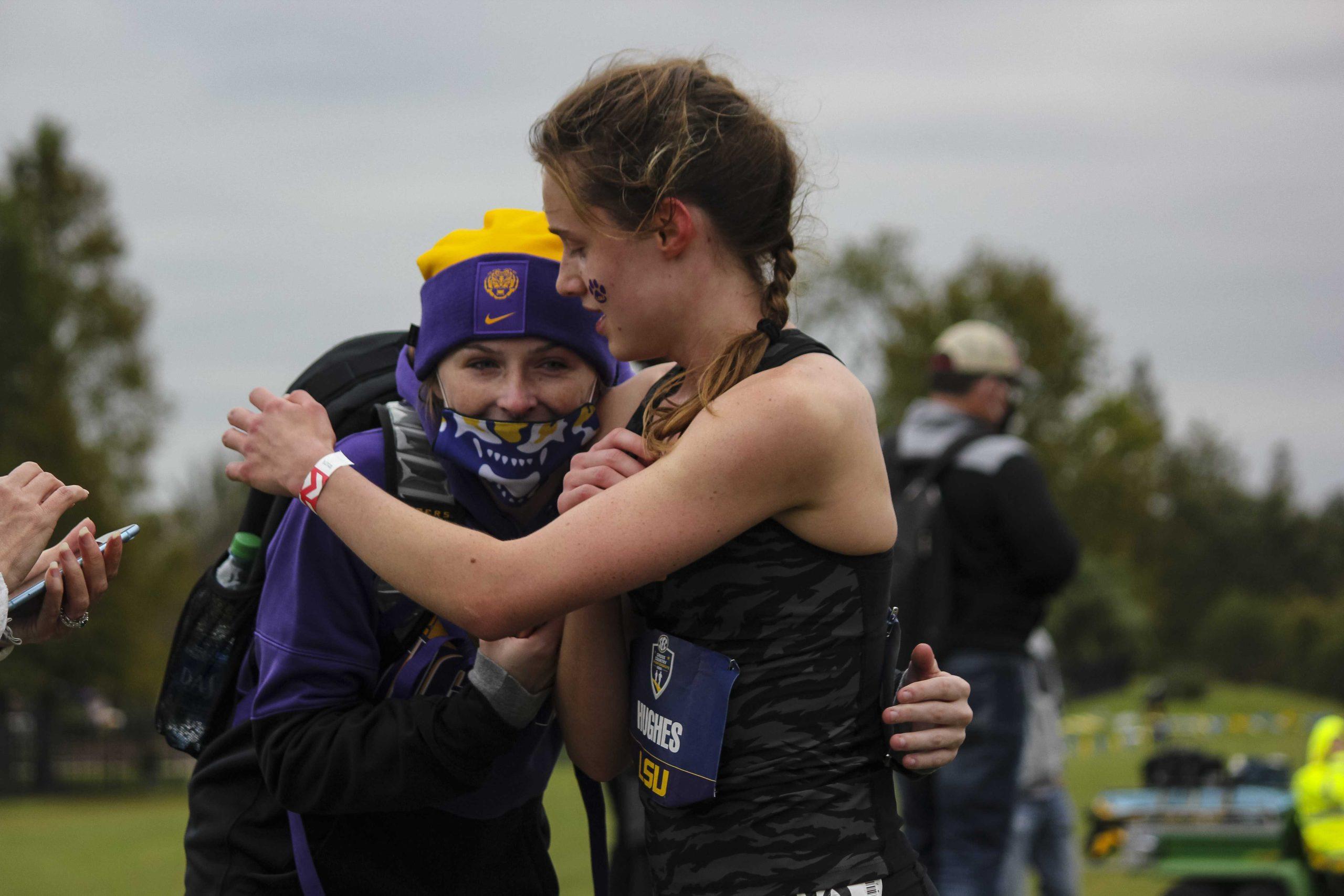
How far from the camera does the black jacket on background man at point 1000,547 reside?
5449 mm

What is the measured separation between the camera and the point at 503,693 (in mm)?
2281

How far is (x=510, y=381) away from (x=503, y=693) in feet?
1.85

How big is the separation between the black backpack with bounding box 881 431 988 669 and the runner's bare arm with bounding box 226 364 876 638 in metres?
3.50

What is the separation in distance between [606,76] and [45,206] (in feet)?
128

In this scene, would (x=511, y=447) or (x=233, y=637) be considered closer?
(x=511, y=447)

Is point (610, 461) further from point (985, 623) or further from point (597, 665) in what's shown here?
point (985, 623)

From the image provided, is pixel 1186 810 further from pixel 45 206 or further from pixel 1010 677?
pixel 45 206

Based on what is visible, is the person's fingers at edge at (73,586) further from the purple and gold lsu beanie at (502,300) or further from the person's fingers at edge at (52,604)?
the purple and gold lsu beanie at (502,300)

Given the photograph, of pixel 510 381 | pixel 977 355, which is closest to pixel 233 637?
pixel 510 381

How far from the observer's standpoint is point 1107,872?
9.70m

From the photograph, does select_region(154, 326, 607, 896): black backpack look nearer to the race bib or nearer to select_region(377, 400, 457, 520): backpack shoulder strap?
select_region(377, 400, 457, 520): backpack shoulder strap

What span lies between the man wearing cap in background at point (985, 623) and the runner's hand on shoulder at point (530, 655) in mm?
3319

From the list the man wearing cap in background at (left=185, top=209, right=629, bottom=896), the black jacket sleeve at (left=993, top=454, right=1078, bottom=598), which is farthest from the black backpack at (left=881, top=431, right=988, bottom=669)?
the man wearing cap in background at (left=185, top=209, right=629, bottom=896)

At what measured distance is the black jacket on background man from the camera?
5449 millimetres
